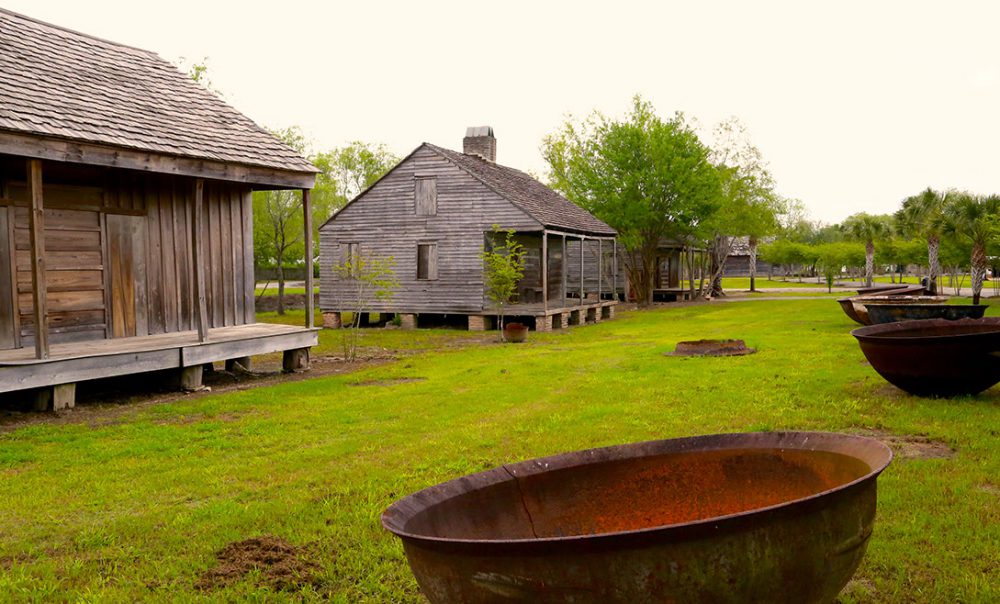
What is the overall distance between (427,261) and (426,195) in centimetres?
226


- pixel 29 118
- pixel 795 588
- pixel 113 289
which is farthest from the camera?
pixel 113 289

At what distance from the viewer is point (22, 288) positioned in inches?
458

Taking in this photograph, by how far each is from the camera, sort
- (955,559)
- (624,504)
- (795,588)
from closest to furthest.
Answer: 1. (795,588)
2. (624,504)
3. (955,559)

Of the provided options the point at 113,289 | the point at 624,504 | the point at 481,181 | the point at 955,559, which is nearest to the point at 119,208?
the point at 113,289

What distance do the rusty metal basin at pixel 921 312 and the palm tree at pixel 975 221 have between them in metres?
18.9

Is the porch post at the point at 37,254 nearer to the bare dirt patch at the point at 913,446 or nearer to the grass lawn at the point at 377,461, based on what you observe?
the grass lawn at the point at 377,461

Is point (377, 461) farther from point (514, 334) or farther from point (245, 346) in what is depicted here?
point (514, 334)

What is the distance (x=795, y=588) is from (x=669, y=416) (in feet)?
20.6

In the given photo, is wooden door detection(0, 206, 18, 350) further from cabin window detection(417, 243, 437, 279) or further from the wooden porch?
cabin window detection(417, 243, 437, 279)

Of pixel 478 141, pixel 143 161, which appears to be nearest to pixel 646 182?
pixel 478 141

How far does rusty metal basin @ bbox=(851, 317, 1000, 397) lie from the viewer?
897cm

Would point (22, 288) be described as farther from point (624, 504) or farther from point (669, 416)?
point (624, 504)

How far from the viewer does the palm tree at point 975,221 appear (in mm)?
32094

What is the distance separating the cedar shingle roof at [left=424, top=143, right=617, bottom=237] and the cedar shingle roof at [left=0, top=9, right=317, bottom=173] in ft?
38.9
